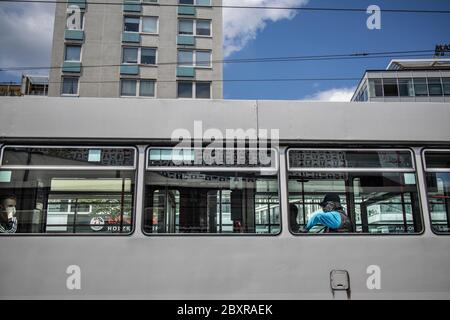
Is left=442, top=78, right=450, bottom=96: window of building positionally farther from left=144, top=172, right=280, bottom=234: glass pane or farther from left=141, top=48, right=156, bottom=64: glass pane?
left=144, top=172, right=280, bottom=234: glass pane

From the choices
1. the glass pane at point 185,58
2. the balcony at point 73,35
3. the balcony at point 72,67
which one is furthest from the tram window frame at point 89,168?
the balcony at point 73,35

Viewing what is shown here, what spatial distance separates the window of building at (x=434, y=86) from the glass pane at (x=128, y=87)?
27305mm

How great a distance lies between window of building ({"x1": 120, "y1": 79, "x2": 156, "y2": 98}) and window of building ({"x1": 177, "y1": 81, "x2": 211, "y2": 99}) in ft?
7.03

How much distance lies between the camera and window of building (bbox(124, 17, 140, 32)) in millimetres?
33844

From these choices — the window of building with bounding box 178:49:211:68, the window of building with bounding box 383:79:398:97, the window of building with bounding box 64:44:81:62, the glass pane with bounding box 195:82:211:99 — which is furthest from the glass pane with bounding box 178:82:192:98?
the window of building with bounding box 383:79:398:97

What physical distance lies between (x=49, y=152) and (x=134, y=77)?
28.7 m

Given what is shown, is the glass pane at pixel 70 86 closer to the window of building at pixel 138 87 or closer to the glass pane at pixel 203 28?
the window of building at pixel 138 87

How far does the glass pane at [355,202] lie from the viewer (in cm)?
490

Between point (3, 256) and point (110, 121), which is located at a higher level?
point (110, 121)

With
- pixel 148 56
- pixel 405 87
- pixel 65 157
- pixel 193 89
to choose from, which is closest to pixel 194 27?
pixel 148 56

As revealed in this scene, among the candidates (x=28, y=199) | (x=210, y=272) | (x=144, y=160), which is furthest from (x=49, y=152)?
(x=210, y=272)

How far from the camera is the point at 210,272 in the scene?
4.59 meters
